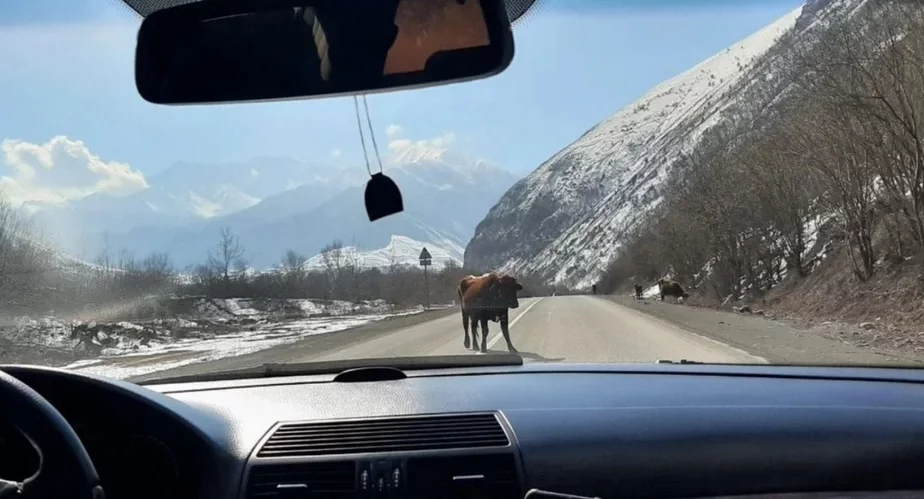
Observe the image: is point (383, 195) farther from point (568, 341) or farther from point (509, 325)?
point (509, 325)

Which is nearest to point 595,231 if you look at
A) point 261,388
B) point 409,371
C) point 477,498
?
point 409,371

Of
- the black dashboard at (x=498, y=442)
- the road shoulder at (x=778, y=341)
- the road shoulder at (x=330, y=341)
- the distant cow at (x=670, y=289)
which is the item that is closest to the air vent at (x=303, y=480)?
the black dashboard at (x=498, y=442)

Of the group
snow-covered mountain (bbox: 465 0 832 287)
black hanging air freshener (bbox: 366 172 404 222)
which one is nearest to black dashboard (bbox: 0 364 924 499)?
black hanging air freshener (bbox: 366 172 404 222)

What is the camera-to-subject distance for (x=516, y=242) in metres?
10.3

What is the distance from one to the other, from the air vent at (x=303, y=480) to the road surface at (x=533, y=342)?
7361mm

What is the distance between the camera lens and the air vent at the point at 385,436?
3.38 m

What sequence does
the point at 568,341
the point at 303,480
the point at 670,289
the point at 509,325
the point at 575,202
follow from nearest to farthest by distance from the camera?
the point at 303,480, the point at 575,202, the point at 568,341, the point at 509,325, the point at 670,289

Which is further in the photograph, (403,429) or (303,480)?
(403,429)

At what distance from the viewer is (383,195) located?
383cm

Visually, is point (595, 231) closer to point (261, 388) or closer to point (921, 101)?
point (261, 388)

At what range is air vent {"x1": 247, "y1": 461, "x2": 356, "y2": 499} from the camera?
3209mm

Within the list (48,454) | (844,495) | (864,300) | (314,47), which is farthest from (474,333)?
(864,300)

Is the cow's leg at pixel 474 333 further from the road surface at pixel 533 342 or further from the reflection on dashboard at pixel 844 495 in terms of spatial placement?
the reflection on dashboard at pixel 844 495

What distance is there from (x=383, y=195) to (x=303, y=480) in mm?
1198
